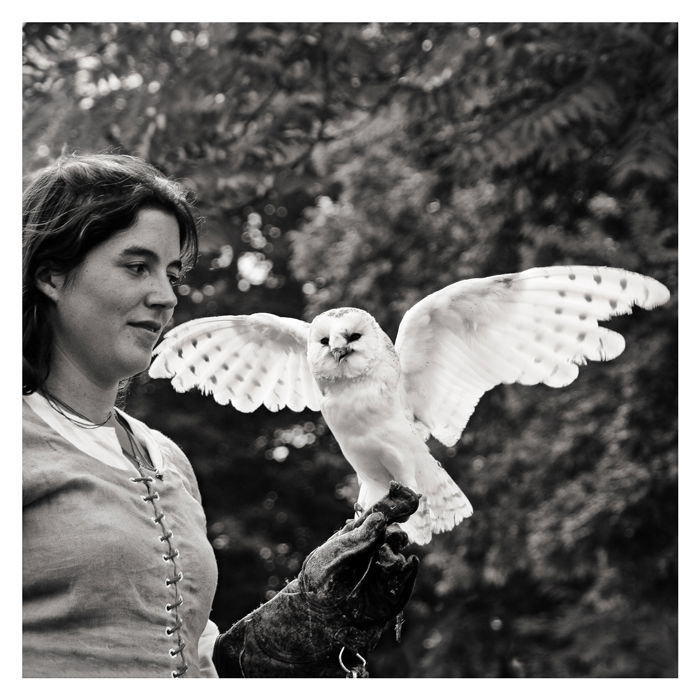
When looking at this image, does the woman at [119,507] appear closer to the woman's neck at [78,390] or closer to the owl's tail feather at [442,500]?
the woman's neck at [78,390]

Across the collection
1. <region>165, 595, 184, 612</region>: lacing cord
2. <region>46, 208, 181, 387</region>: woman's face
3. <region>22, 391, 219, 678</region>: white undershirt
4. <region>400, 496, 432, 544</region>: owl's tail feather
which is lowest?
<region>165, 595, 184, 612</region>: lacing cord

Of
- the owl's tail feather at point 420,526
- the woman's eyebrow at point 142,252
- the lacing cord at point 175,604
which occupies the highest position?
the woman's eyebrow at point 142,252

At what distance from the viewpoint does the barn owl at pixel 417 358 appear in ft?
4.13

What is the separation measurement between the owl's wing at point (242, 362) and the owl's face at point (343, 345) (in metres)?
0.13

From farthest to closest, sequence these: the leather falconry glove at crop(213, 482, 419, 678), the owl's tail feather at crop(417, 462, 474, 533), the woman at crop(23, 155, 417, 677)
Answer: the owl's tail feather at crop(417, 462, 474, 533) → the leather falconry glove at crop(213, 482, 419, 678) → the woman at crop(23, 155, 417, 677)

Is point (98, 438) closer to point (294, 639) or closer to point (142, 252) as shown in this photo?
point (142, 252)

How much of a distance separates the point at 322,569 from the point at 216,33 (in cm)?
210

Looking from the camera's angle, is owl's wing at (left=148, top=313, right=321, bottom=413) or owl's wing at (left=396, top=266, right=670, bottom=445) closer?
owl's wing at (left=396, top=266, right=670, bottom=445)

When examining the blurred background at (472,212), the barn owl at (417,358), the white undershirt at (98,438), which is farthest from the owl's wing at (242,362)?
the blurred background at (472,212)

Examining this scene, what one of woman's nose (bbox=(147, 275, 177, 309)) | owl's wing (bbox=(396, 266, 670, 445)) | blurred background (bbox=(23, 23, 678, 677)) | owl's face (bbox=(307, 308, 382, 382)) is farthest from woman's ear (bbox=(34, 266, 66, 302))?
Answer: blurred background (bbox=(23, 23, 678, 677))

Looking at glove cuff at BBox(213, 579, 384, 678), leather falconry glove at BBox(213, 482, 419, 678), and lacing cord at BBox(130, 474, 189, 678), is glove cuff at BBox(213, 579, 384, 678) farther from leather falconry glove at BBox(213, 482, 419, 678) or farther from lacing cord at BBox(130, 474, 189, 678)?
lacing cord at BBox(130, 474, 189, 678)

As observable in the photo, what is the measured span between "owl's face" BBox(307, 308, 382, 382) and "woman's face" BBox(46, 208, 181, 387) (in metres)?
0.20

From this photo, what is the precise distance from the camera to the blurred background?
2.72 meters

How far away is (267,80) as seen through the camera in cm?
292
